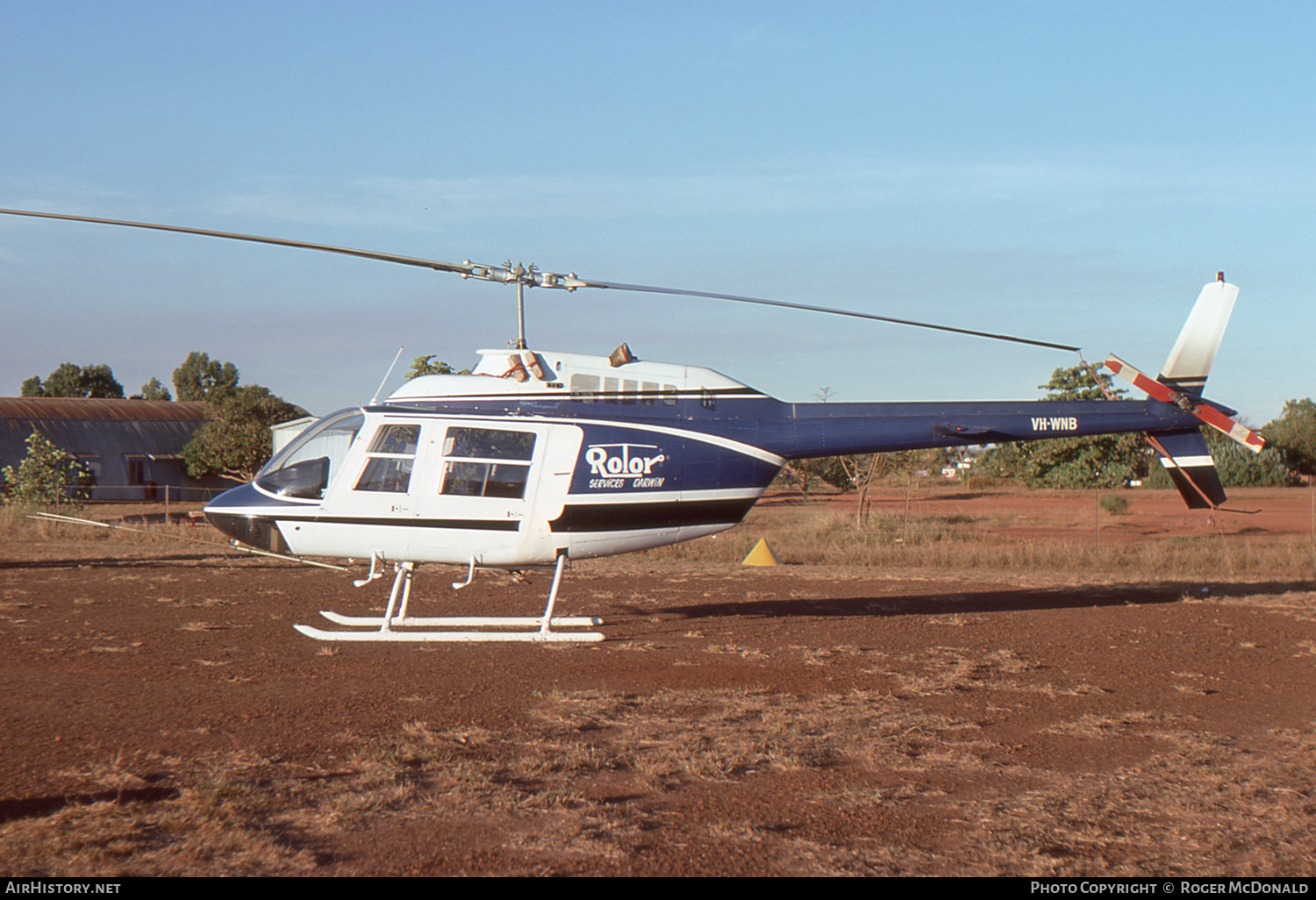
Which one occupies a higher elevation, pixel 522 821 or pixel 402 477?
pixel 402 477

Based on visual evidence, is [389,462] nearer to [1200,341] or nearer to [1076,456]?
[1200,341]

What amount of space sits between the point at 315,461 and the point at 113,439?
174 ft

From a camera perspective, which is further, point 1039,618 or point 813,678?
point 1039,618

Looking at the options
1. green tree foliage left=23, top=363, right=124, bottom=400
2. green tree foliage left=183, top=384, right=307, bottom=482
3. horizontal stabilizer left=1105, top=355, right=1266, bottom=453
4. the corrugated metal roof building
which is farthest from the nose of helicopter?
green tree foliage left=23, top=363, right=124, bottom=400

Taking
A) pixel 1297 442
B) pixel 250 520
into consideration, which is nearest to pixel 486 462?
pixel 250 520

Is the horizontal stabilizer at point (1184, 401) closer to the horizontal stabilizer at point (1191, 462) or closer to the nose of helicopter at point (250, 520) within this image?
the horizontal stabilizer at point (1191, 462)

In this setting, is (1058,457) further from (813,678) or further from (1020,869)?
(1020,869)

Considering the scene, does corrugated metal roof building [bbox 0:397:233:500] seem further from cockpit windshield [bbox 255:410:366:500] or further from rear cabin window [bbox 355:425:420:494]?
rear cabin window [bbox 355:425:420:494]

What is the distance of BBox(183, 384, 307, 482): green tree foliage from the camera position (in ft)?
166

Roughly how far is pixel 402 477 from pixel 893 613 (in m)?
7.69

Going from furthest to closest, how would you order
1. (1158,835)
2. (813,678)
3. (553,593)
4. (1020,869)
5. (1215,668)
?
(553,593)
(1215,668)
(813,678)
(1158,835)
(1020,869)

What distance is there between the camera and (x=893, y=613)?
14930mm
